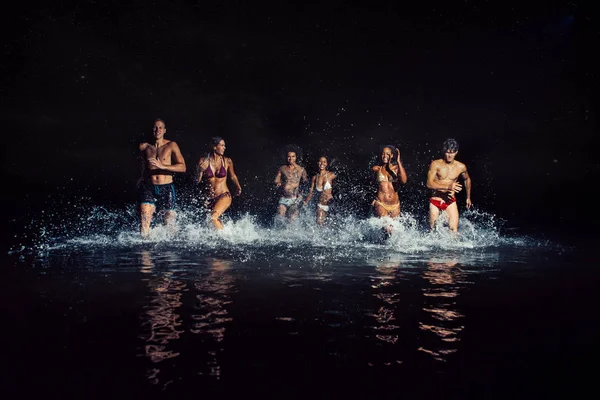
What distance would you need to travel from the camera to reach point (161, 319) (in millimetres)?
4488

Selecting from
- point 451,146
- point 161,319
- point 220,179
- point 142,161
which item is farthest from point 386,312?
point 220,179

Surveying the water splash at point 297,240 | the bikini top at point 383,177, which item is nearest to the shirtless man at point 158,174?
the water splash at point 297,240

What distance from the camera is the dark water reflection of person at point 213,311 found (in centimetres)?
369

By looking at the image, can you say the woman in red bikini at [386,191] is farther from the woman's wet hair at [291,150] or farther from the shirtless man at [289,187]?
the woman's wet hair at [291,150]

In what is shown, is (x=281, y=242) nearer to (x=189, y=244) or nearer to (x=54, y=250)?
(x=189, y=244)

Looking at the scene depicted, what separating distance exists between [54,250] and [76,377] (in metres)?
6.94

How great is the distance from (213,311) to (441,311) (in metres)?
1.84

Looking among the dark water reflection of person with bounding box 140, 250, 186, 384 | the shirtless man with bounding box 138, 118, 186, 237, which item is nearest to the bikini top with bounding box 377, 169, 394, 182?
the shirtless man with bounding box 138, 118, 186, 237

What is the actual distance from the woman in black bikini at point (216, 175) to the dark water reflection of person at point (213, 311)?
4291 mm

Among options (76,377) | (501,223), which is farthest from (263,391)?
(501,223)

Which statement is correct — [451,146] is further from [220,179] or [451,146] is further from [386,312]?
[386,312]

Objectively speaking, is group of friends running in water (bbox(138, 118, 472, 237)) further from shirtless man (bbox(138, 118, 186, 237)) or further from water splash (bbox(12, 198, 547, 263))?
water splash (bbox(12, 198, 547, 263))

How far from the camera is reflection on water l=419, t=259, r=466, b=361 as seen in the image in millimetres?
3833

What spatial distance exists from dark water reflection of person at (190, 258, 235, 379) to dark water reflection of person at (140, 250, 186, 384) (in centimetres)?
16
